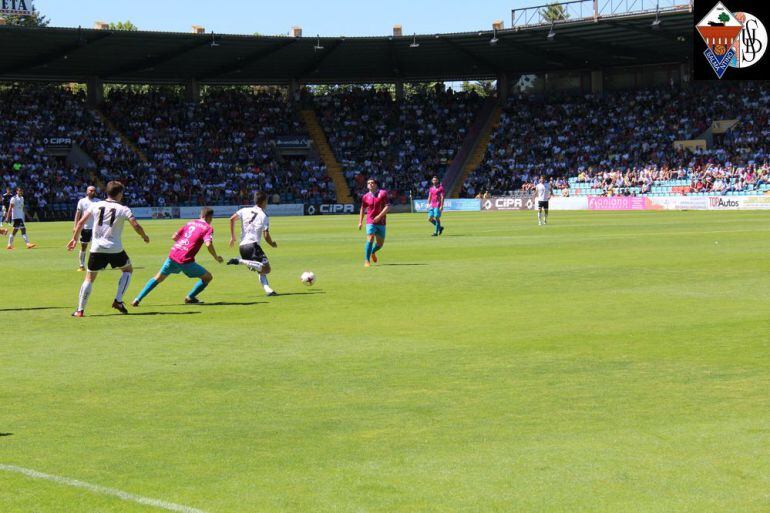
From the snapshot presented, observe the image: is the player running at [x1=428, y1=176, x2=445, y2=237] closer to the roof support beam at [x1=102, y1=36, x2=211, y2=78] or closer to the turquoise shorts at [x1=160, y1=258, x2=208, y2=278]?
the turquoise shorts at [x1=160, y1=258, x2=208, y2=278]

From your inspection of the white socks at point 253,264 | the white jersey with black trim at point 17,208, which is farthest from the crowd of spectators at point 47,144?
the white socks at point 253,264

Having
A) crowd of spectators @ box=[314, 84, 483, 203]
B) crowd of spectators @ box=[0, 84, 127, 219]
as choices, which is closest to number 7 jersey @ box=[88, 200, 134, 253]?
crowd of spectators @ box=[0, 84, 127, 219]

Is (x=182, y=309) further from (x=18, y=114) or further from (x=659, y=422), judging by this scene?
(x=18, y=114)

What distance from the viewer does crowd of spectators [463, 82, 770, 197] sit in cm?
7075

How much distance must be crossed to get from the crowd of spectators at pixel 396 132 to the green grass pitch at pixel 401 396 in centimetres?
6348

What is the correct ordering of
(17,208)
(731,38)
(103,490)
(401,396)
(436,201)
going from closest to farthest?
(103,490), (401,396), (17,208), (436,201), (731,38)

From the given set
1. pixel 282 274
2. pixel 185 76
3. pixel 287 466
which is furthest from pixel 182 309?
pixel 185 76

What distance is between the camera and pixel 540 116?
87125mm

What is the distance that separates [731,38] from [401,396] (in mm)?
62302

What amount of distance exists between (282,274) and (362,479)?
17.3 metres

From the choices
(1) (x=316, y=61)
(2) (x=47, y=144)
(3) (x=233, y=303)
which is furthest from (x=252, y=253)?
(1) (x=316, y=61)

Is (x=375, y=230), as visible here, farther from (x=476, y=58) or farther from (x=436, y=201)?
(x=476, y=58)

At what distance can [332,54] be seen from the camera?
85250mm

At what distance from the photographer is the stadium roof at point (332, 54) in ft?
244
